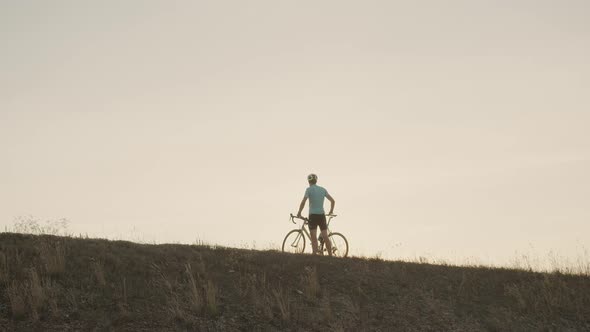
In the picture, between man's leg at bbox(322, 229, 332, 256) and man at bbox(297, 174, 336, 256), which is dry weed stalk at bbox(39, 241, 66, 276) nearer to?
man at bbox(297, 174, 336, 256)

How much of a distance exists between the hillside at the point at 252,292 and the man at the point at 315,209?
1.09 meters

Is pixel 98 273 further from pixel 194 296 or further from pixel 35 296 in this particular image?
pixel 194 296

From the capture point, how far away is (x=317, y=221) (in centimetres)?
1825

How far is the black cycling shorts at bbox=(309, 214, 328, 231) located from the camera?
717 inches

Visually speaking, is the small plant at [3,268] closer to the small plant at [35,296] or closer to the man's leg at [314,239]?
the small plant at [35,296]

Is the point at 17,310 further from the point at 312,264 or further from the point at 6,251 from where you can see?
the point at 312,264

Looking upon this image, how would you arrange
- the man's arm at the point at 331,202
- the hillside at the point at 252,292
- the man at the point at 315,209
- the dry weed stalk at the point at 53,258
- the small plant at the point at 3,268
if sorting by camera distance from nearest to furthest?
the hillside at the point at 252,292 → the small plant at the point at 3,268 → the dry weed stalk at the point at 53,258 → the man at the point at 315,209 → the man's arm at the point at 331,202

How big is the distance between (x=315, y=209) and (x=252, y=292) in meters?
5.04

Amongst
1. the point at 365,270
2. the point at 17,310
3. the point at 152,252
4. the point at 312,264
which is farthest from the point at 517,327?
the point at 17,310

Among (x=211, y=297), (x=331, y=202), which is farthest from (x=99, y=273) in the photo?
(x=331, y=202)

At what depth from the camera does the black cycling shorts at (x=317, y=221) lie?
18203 mm

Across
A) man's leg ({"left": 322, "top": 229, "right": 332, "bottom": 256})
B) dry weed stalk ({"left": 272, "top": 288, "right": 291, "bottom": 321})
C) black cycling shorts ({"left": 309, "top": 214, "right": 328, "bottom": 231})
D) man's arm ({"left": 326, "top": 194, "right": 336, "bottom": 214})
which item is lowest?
dry weed stalk ({"left": 272, "top": 288, "right": 291, "bottom": 321})

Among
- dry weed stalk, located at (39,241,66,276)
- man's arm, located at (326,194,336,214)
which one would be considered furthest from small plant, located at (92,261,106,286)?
man's arm, located at (326,194,336,214)

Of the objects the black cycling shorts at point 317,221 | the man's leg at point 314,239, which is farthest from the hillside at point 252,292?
the black cycling shorts at point 317,221
